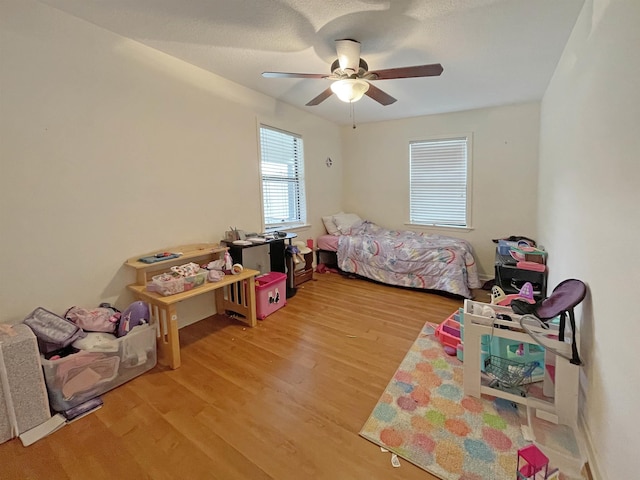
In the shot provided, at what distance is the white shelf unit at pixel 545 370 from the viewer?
151 cm

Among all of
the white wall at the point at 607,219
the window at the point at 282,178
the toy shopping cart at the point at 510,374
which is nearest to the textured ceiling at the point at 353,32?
the white wall at the point at 607,219

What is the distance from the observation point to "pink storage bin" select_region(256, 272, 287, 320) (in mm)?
2957

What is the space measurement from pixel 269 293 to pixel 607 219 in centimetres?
265

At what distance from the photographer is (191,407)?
1.75 m

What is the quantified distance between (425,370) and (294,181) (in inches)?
122

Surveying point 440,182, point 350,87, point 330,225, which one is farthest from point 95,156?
point 440,182

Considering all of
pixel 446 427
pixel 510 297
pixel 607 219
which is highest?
pixel 607 219

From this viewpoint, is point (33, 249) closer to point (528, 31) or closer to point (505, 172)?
point (528, 31)

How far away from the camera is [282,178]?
13.3 ft

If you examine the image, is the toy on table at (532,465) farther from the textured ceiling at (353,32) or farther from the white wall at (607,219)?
the textured ceiling at (353,32)

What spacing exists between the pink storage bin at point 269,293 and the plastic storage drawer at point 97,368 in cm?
103

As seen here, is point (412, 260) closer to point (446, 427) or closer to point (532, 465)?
point (446, 427)

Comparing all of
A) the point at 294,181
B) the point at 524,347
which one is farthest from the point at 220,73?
the point at 524,347

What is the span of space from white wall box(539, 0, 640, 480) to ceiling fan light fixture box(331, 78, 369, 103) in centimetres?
142
